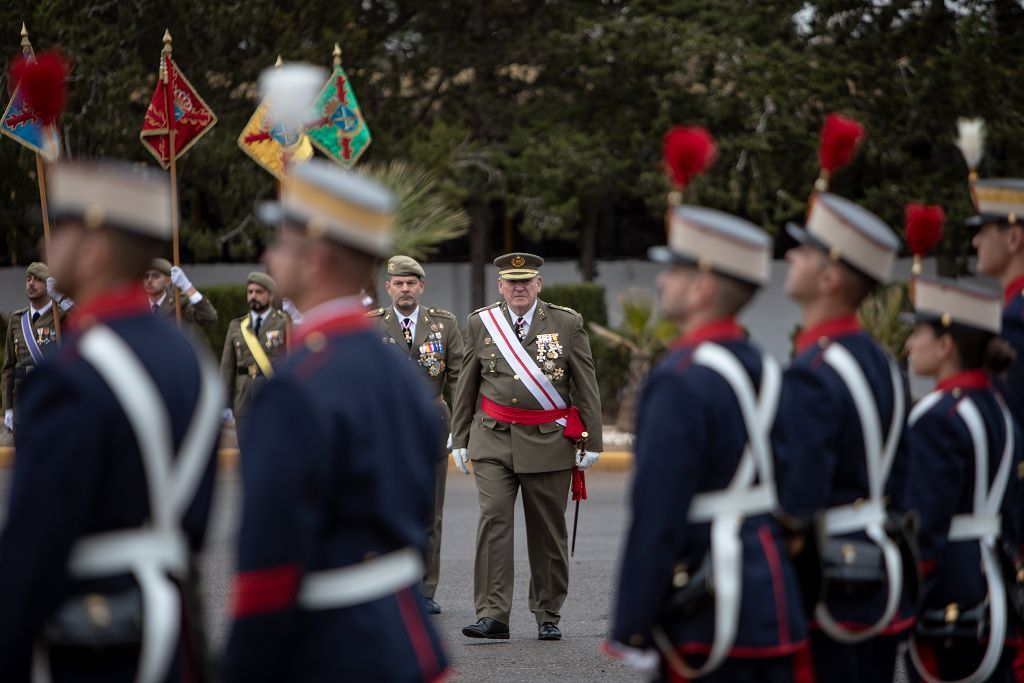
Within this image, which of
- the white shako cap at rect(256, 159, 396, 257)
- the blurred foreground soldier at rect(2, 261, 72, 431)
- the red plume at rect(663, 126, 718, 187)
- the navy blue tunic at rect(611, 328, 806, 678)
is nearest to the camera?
the white shako cap at rect(256, 159, 396, 257)

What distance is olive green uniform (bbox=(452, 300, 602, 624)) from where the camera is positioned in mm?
7723

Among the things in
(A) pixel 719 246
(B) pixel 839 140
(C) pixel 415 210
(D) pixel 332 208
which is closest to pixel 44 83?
(D) pixel 332 208

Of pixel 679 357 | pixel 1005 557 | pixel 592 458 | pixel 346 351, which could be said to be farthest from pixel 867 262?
pixel 592 458

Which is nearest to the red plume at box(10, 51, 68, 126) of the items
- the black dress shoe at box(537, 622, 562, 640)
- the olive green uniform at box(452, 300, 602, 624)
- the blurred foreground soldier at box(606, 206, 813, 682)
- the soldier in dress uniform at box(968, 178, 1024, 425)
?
the blurred foreground soldier at box(606, 206, 813, 682)

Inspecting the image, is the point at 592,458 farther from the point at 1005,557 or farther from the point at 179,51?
the point at 179,51

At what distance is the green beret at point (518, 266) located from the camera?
26.5 feet

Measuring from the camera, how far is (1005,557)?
482 centimetres

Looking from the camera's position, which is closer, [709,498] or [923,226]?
[709,498]

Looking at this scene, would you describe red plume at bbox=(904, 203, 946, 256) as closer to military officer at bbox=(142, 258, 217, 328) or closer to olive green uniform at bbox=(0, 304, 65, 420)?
military officer at bbox=(142, 258, 217, 328)

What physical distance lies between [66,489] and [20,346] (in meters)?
9.08

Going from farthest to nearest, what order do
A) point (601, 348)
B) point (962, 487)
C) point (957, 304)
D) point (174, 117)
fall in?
point (601, 348), point (174, 117), point (957, 304), point (962, 487)

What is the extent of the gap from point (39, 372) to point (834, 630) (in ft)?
7.53

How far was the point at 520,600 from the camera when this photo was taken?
8.89 meters

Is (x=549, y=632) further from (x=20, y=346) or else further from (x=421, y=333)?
(x=20, y=346)
